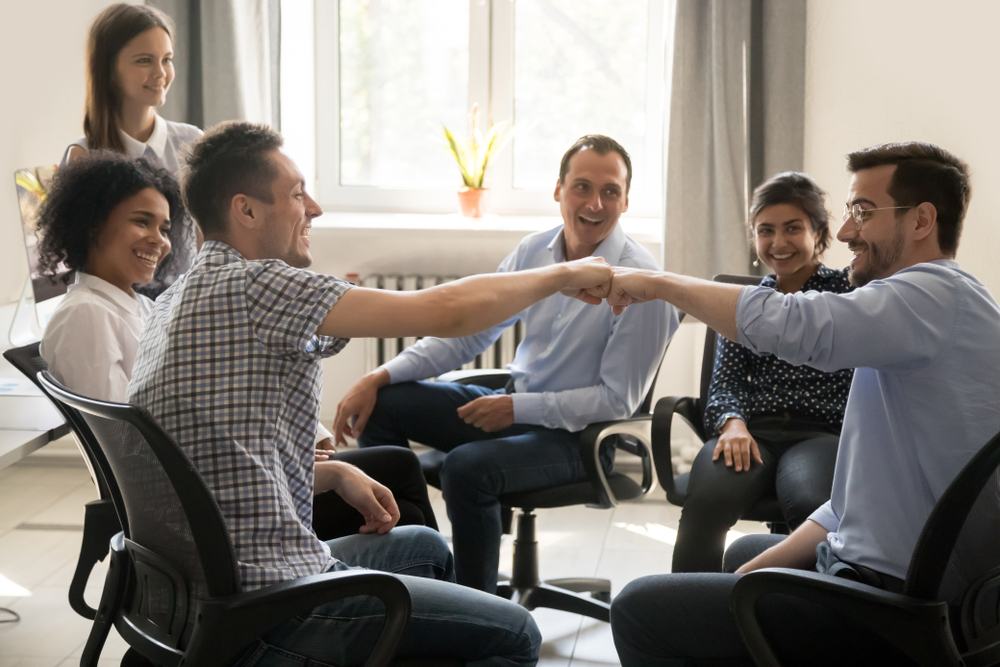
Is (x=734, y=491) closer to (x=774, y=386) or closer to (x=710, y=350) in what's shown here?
(x=774, y=386)

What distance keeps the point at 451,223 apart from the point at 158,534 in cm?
284

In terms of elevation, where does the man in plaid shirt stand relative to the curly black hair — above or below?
below

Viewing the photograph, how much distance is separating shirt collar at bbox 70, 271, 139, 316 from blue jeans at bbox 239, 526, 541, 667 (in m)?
0.97

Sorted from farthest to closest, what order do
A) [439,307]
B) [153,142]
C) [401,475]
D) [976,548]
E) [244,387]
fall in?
[153,142] → [401,475] → [439,307] → [244,387] → [976,548]

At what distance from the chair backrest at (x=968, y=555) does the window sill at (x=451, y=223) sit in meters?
2.62

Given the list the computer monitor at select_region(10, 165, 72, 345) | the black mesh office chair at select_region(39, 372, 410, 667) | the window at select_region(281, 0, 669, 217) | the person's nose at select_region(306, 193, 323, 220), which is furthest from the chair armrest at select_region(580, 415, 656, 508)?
the window at select_region(281, 0, 669, 217)

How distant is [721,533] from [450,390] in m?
0.84

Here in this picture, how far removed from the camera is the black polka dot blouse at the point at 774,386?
7.73ft

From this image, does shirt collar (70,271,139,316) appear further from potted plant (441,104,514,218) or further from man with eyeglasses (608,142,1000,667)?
potted plant (441,104,514,218)

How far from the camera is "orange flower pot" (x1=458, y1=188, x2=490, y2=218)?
4.02m

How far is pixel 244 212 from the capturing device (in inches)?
58.4

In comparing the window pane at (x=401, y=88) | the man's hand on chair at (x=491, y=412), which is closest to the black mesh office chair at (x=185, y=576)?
the man's hand on chair at (x=491, y=412)

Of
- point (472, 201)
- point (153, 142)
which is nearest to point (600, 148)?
point (153, 142)

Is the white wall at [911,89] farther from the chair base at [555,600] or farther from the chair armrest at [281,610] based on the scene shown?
the chair armrest at [281,610]
